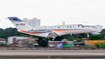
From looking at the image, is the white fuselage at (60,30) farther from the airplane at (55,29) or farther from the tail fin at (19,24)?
the tail fin at (19,24)

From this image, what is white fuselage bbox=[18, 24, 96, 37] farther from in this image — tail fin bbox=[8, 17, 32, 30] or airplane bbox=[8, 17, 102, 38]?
tail fin bbox=[8, 17, 32, 30]

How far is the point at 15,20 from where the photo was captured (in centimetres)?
4000

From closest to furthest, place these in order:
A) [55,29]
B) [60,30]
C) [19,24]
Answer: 1. [60,30]
2. [55,29]
3. [19,24]

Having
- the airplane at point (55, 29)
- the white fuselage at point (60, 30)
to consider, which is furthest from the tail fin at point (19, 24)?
the white fuselage at point (60, 30)

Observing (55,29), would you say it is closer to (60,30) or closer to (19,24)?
(60,30)

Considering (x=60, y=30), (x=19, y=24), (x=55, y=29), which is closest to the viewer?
(x=60, y=30)

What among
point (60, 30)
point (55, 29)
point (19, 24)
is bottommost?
point (60, 30)

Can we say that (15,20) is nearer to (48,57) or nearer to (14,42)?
(14,42)

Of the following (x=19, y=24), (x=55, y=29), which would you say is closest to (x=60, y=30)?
(x=55, y=29)

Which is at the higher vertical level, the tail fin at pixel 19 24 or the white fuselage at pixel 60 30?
the tail fin at pixel 19 24

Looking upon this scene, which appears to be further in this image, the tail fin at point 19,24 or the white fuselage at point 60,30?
the tail fin at point 19,24

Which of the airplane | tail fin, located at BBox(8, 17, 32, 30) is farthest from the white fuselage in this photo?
tail fin, located at BBox(8, 17, 32, 30)

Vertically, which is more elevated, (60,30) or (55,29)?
(55,29)

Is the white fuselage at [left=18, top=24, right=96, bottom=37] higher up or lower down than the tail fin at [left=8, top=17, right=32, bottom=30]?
lower down
